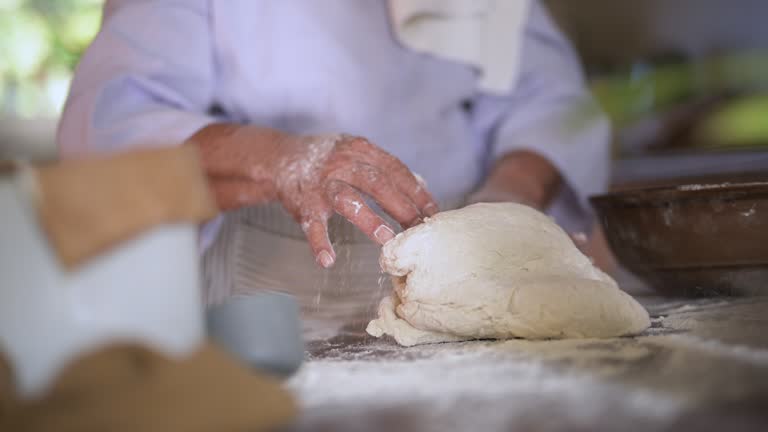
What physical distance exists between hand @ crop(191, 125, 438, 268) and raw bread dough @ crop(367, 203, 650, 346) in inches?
2.1

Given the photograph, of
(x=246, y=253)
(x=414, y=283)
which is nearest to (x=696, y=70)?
(x=246, y=253)

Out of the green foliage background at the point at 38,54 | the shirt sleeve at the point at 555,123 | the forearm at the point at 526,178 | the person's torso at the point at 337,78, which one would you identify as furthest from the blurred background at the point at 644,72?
the person's torso at the point at 337,78

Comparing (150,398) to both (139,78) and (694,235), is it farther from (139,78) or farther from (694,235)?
(139,78)

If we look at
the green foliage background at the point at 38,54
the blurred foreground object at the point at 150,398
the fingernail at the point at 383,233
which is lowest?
the green foliage background at the point at 38,54

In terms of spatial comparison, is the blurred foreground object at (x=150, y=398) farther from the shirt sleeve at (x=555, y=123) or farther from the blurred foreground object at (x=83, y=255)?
the shirt sleeve at (x=555, y=123)

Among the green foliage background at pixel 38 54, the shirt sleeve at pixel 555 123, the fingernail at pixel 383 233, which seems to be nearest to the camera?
the fingernail at pixel 383 233

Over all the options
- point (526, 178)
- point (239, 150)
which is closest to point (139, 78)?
point (239, 150)

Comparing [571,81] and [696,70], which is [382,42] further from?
[696,70]

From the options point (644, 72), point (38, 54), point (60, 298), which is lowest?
point (38, 54)

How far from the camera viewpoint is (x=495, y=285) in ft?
2.73

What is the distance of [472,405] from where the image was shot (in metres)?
0.50

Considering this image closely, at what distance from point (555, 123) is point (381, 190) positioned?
0.63 metres

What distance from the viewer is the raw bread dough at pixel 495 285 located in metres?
0.79

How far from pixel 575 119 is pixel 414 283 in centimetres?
71
